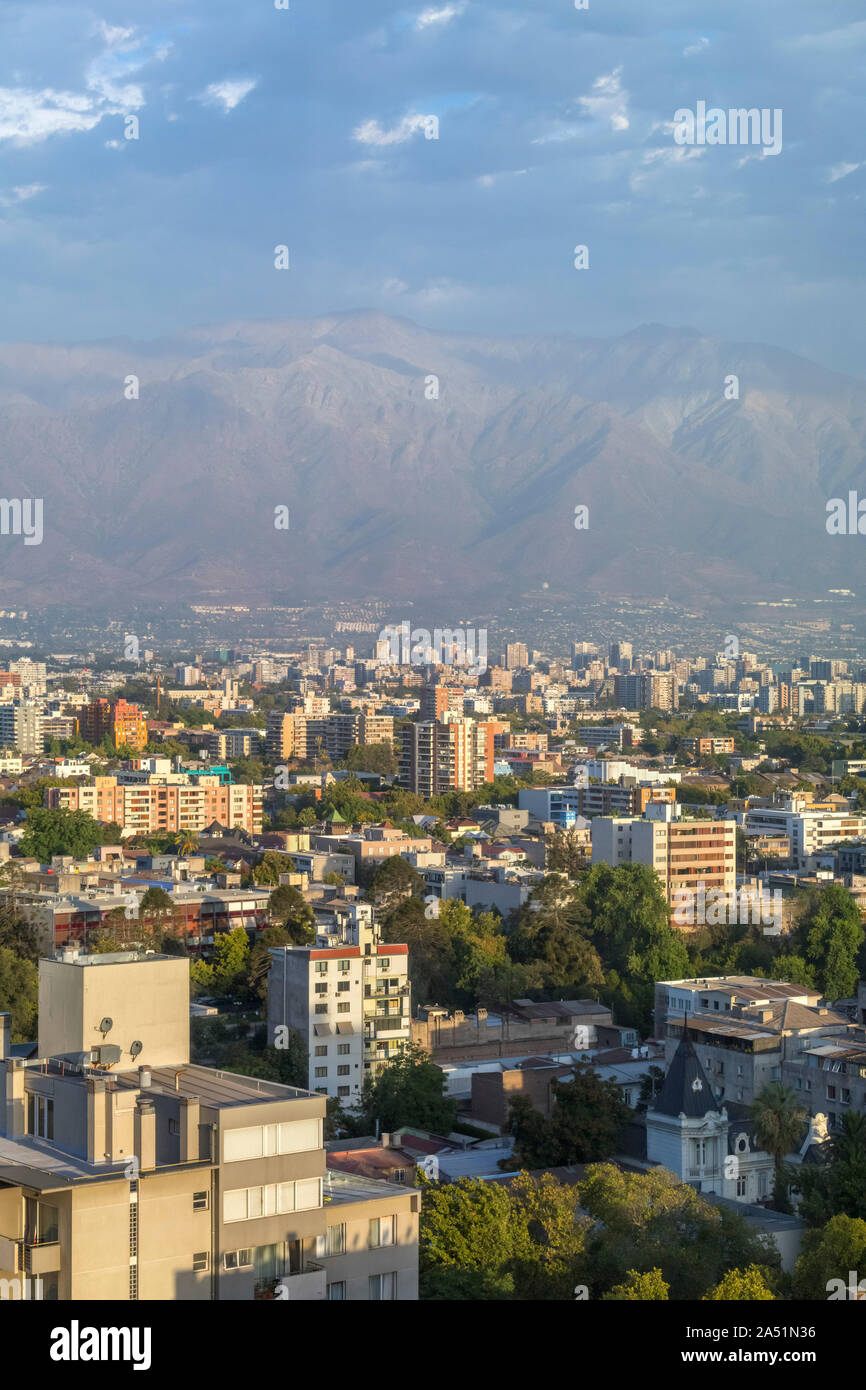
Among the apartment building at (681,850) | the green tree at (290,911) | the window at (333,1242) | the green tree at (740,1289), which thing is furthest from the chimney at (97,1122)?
the apartment building at (681,850)

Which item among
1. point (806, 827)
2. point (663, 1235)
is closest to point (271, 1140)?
point (663, 1235)

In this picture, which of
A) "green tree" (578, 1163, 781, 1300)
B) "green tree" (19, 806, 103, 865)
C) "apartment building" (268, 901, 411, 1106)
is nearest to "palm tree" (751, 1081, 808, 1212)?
"green tree" (578, 1163, 781, 1300)

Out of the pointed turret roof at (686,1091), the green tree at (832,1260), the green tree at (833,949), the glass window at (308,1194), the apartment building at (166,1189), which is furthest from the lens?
the green tree at (833,949)

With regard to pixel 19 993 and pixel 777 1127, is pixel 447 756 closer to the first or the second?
pixel 19 993

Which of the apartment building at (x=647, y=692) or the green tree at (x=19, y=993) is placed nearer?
the green tree at (x=19, y=993)

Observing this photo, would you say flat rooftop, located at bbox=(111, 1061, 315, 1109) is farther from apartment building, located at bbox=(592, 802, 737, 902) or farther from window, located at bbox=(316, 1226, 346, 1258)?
apartment building, located at bbox=(592, 802, 737, 902)

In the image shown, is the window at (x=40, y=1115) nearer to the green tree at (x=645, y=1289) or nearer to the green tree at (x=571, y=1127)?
the green tree at (x=645, y=1289)

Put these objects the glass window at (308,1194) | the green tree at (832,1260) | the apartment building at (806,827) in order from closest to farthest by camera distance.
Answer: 1. the glass window at (308,1194)
2. the green tree at (832,1260)
3. the apartment building at (806,827)
